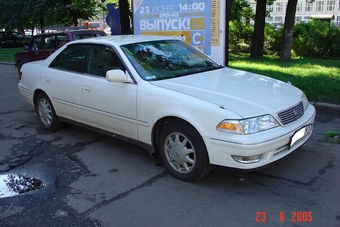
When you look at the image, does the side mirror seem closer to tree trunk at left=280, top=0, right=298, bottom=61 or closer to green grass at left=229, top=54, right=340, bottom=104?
green grass at left=229, top=54, right=340, bottom=104

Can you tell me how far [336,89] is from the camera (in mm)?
7117

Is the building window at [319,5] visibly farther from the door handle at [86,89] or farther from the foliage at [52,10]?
the door handle at [86,89]

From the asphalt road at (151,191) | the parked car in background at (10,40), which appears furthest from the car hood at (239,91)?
the parked car in background at (10,40)

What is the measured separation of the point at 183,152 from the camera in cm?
374

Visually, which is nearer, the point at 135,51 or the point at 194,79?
the point at 194,79

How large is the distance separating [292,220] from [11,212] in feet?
8.88

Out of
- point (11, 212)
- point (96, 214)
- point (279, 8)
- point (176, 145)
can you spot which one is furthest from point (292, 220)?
point (279, 8)

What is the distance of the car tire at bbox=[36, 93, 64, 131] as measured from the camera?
5.59 meters

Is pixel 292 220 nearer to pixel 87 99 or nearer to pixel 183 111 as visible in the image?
pixel 183 111

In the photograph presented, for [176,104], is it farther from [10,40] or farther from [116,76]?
[10,40]

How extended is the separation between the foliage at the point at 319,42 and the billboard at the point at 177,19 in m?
8.62
